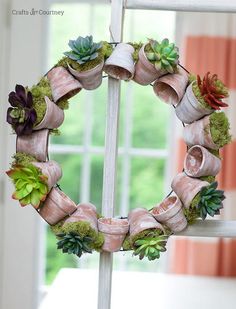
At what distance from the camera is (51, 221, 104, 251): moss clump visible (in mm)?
818

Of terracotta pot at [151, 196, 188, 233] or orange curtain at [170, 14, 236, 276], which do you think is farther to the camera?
orange curtain at [170, 14, 236, 276]

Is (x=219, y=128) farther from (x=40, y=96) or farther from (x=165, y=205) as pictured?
(x=40, y=96)

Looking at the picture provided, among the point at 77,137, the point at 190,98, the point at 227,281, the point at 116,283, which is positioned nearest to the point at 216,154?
the point at 190,98

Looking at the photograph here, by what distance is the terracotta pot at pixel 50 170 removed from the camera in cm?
82

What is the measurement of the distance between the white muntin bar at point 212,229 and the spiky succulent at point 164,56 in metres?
0.23

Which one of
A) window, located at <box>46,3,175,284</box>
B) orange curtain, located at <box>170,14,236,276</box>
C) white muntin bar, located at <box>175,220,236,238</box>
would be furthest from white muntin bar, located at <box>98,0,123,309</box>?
window, located at <box>46,3,175,284</box>

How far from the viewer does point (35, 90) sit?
828 millimetres

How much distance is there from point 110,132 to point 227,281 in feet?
3.80

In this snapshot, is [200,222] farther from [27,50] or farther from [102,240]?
[27,50]

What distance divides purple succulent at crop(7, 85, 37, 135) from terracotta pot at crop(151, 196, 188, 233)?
0.23 m

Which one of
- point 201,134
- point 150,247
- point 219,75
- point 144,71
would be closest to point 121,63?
point 144,71

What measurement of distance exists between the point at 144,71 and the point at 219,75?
116 centimetres

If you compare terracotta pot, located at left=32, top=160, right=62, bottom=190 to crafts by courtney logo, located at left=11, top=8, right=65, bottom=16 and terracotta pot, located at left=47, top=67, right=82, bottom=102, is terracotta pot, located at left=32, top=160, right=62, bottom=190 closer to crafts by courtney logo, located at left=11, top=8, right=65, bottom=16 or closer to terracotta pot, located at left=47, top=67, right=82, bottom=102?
terracotta pot, located at left=47, top=67, right=82, bottom=102

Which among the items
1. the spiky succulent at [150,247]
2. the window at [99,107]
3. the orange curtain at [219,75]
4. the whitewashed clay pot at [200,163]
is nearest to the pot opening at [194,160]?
the whitewashed clay pot at [200,163]
